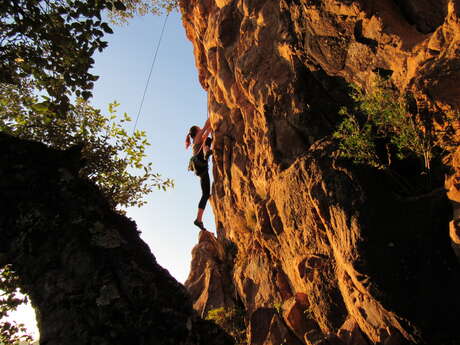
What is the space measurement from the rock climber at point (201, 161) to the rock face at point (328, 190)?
227 centimetres

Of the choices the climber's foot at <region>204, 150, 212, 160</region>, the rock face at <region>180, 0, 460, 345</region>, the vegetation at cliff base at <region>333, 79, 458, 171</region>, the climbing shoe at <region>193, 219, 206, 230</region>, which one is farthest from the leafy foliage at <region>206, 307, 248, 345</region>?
the vegetation at cliff base at <region>333, 79, 458, 171</region>

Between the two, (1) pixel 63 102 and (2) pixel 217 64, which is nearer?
(1) pixel 63 102

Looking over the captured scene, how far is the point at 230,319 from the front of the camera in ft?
49.4

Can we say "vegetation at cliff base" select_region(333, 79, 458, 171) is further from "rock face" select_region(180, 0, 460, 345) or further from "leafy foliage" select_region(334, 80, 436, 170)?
"rock face" select_region(180, 0, 460, 345)

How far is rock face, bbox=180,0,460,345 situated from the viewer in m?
7.97

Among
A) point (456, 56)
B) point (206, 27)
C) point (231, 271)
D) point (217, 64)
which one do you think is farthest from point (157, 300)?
point (206, 27)

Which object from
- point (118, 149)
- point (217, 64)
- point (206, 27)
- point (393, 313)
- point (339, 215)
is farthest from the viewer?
point (206, 27)

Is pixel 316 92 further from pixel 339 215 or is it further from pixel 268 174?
pixel 339 215

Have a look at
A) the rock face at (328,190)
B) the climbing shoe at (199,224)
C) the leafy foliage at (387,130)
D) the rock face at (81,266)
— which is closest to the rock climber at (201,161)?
the climbing shoe at (199,224)

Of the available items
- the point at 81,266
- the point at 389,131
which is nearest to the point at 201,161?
the point at 389,131

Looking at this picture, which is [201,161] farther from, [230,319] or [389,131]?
[389,131]

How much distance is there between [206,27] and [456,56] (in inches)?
694

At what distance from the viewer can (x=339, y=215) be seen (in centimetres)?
905

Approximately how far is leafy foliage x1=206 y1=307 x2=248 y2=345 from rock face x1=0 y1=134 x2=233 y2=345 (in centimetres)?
1181
